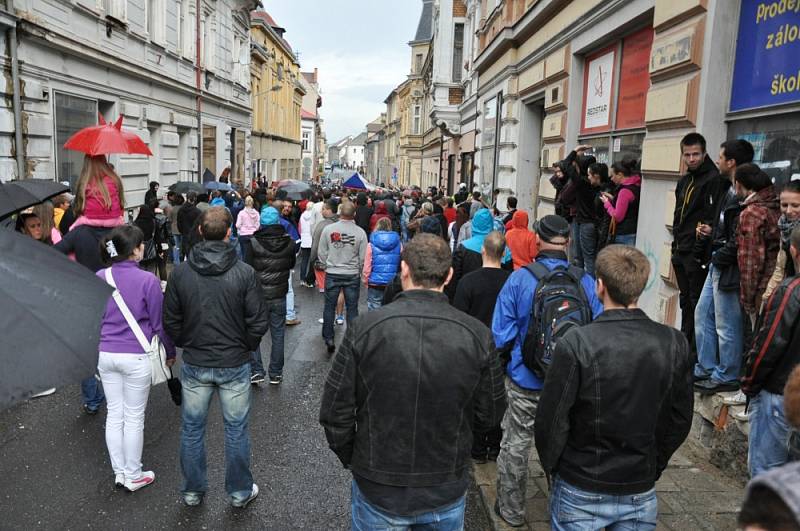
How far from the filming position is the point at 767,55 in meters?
5.14

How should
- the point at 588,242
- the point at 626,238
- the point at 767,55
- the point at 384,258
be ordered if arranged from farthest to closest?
the point at 588,242
the point at 384,258
the point at 626,238
the point at 767,55

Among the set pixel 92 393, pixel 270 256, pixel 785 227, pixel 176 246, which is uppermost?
pixel 785 227

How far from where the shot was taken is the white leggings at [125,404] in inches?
167

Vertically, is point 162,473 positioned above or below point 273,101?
below

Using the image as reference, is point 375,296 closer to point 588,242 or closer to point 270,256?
point 270,256

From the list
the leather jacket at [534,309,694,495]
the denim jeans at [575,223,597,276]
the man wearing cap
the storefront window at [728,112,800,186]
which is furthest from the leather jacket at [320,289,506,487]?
the denim jeans at [575,223,597,276]

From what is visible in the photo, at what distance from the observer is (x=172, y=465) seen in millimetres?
4801

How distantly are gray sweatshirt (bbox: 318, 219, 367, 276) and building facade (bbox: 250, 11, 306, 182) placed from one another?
93.7ft

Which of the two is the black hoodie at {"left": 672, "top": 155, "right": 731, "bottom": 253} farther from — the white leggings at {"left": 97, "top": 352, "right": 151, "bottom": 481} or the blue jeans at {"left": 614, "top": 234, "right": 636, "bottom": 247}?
the white leggings at {"left": 97, "top": 352, "right": 151, "bottom": 481}

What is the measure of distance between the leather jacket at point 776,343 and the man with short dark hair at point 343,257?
201 inches

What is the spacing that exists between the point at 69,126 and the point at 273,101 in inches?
1262

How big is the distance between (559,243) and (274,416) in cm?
333

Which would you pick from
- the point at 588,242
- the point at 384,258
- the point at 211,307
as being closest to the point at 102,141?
the point at 384,258

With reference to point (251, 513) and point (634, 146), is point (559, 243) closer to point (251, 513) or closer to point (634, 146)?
point (251, 513)
